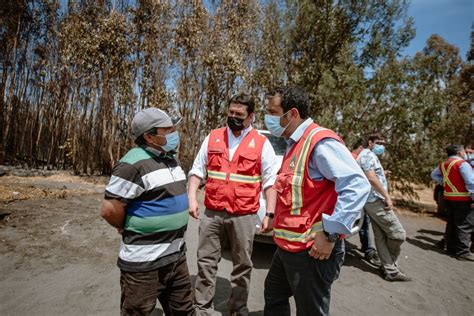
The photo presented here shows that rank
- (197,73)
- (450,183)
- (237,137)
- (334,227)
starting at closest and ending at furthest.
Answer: (334,227)
(237,137)
(450,183)
(197,73)

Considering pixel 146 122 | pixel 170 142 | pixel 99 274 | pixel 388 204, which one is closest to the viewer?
pixel 146 122

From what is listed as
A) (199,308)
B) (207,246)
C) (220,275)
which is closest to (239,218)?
(207,246)

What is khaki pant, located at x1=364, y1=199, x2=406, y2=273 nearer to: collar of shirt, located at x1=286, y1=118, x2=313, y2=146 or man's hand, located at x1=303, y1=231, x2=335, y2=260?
Answer: collar of shirt, located at x1=286, y1=118, x2=313, y2=146

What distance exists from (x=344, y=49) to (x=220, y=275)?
1028cm

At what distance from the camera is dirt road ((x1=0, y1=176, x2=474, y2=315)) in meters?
3.24

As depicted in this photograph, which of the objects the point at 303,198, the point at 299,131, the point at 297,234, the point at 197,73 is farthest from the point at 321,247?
the point at 197,73

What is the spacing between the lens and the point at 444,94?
34.3ft

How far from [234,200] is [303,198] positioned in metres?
1.08

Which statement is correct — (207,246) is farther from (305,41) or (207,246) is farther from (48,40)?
(48,40)

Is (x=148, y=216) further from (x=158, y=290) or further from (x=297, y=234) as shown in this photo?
(x=297, y=234)

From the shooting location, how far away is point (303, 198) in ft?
6.19

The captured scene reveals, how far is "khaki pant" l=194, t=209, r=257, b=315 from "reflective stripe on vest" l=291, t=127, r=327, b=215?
3.40 feet

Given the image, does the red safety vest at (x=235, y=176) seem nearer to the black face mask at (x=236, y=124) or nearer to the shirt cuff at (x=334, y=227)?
the black face mask at (x=236, y=124)

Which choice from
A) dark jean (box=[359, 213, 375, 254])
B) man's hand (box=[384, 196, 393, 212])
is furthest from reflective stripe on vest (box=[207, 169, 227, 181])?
dark jean (box=[359, 213, 375, 254])
